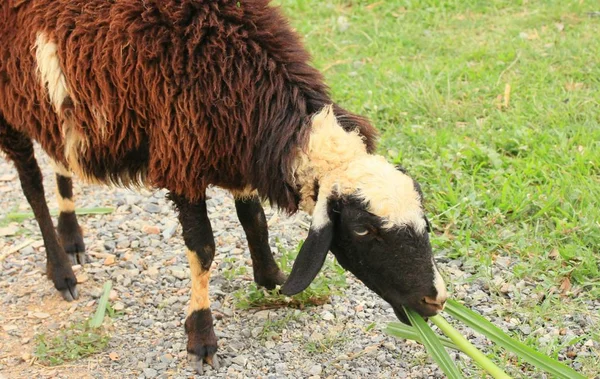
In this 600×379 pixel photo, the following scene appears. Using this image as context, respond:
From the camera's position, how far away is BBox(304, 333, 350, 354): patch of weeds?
4609 millimetres

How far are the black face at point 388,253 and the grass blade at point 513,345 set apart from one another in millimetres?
254

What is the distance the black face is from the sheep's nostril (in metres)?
0.01

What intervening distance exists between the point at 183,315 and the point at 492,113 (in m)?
3.16

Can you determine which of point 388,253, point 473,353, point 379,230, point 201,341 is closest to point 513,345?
point 473,353

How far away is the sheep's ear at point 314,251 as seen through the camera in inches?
149

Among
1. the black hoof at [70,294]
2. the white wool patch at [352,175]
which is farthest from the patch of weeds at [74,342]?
the white wool patch at [352,175]

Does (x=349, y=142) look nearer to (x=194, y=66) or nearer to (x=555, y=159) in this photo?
(x=194, y=66)

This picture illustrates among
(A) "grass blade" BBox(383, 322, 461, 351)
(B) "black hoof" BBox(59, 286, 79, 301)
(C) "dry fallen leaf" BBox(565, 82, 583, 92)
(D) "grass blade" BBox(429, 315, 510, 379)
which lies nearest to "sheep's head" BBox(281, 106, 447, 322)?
(D) "grass blade" BBox(429, 315, 510, 379)

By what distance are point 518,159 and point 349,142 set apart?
244 centimetres

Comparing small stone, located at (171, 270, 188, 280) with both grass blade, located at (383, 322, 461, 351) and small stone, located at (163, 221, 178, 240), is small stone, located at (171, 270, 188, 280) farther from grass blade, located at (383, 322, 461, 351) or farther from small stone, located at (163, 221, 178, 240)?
grass blade, located at (383, 322, 461, 351)

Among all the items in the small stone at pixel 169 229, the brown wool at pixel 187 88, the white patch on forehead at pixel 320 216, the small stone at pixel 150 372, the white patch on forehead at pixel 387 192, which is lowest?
the small stone at pixel 150 372

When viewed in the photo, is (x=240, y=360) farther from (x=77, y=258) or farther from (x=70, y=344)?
(x=77, y=258)

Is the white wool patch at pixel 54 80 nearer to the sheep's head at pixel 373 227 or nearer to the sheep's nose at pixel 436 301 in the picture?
the sheep's head at pixel 373 227

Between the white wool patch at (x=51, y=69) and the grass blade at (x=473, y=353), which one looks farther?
the white wool patch at (x=51, y=69)
